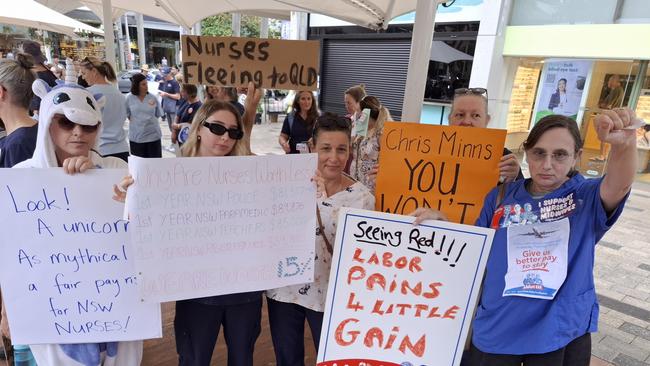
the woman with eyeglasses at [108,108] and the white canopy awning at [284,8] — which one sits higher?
the white canopy awning at [284,8]

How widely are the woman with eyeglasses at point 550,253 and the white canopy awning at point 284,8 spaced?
3.40 meters

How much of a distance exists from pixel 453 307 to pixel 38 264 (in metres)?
1.65

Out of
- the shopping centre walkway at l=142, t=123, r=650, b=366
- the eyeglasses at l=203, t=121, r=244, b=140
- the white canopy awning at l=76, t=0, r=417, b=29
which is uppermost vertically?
the white canopy awning at l=76, t=0, r=417, b=29

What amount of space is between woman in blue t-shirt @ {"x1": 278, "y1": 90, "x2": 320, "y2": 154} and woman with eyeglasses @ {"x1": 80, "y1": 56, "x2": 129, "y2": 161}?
1.91 meters

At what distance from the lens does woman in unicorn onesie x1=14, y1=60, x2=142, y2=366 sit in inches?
61.7

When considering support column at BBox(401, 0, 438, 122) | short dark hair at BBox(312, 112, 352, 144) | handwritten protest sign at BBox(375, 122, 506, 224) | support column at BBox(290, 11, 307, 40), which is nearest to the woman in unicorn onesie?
short dark hair at BBox(312, 112, 352, 144)

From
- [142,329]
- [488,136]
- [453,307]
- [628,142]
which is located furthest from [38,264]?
[628,142]

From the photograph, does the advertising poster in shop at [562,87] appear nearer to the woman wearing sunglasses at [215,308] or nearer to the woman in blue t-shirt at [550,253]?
the woman in blue t-shirt at [550,253]

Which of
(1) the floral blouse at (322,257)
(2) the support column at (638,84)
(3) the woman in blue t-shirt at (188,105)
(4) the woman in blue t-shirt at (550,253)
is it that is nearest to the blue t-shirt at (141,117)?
(3) the woman in blue t-shirt at (188,105)

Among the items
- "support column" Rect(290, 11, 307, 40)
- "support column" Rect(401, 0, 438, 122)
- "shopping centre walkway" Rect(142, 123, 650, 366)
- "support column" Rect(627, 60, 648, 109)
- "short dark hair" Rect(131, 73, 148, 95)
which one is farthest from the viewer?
"support column" Rect(290, 11, 307, 40)

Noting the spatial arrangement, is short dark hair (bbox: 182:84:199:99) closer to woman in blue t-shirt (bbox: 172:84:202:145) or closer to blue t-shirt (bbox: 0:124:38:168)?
woman in blue t-shirt (bbox: 172:84:202:145)

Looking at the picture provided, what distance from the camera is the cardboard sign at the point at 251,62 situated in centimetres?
217

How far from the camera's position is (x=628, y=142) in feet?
4.44

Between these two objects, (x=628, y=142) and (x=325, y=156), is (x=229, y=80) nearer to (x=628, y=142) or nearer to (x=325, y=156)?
(x=325, y=156)
